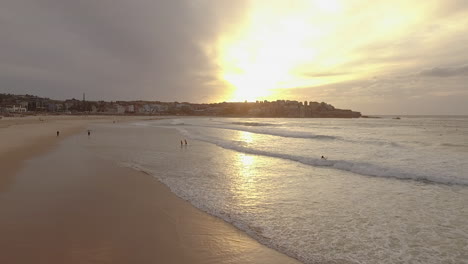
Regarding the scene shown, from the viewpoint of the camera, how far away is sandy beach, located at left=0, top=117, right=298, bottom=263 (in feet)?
15.0

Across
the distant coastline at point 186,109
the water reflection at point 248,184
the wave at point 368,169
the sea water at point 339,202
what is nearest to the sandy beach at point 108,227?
the sea water at point 339,202

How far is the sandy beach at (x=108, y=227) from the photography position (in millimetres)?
4562

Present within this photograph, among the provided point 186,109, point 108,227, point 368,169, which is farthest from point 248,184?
point 186,109

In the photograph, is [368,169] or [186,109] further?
[186,109]

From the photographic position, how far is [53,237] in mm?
5059

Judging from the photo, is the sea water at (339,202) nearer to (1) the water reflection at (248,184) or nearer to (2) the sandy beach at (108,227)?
(1) the water reflection at (248,184)

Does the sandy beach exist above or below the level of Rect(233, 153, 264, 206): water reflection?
above

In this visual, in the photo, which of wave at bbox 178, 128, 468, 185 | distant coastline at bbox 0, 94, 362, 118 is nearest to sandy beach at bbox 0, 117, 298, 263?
wave at bbox 178, 128, 468, 185

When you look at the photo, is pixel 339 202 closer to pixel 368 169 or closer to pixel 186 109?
pixel 368 169

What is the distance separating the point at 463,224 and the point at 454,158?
10.9m

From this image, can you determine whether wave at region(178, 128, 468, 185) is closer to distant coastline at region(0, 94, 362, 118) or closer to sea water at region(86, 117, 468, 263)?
sea water at region(86, 117, 468, 263)

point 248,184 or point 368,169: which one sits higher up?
point 368,169

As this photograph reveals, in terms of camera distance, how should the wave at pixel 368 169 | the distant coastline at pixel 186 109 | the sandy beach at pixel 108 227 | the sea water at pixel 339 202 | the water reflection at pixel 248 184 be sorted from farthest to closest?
the distant coastline at pixel 186 109 → the wave at pixel 368 169 → the water reflection at pixel 248 184 → the sea water at pixel 339 202 → the sandy beach at pixel 108 227

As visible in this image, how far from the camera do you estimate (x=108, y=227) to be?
564 cm
